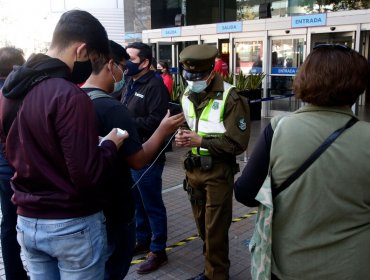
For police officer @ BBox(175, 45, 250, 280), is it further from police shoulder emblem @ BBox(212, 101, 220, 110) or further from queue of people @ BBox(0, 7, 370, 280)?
queue of people @ BBox(0, 7, 370, 280)

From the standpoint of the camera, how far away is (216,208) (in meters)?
2.99

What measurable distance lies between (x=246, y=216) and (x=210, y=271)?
180 centimetres

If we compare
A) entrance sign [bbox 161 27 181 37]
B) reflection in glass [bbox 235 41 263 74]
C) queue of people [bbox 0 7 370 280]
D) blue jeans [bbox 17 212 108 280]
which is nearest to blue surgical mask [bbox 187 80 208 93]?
queue of people [bbox 0 7 370 280]

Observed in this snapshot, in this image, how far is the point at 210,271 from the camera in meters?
Answer: 3.08

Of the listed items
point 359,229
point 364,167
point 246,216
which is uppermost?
point 364,167

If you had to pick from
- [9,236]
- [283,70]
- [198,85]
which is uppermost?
[198,85]

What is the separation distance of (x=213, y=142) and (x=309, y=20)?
870cm

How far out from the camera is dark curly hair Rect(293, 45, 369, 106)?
1.61 meters

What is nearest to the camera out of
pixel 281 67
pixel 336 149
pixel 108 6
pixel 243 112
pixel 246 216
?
pixel 336 149

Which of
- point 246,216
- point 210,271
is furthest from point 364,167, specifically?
point 246,216

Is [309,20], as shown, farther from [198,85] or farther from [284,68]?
[198,85]

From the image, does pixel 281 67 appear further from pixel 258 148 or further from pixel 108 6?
pixel 108 6

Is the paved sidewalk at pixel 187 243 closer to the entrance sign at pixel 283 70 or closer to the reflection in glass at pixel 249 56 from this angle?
the entrance sign at pixel 283 70

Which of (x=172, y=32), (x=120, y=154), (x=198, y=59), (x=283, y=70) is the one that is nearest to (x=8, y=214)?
(x=120, y=154)
